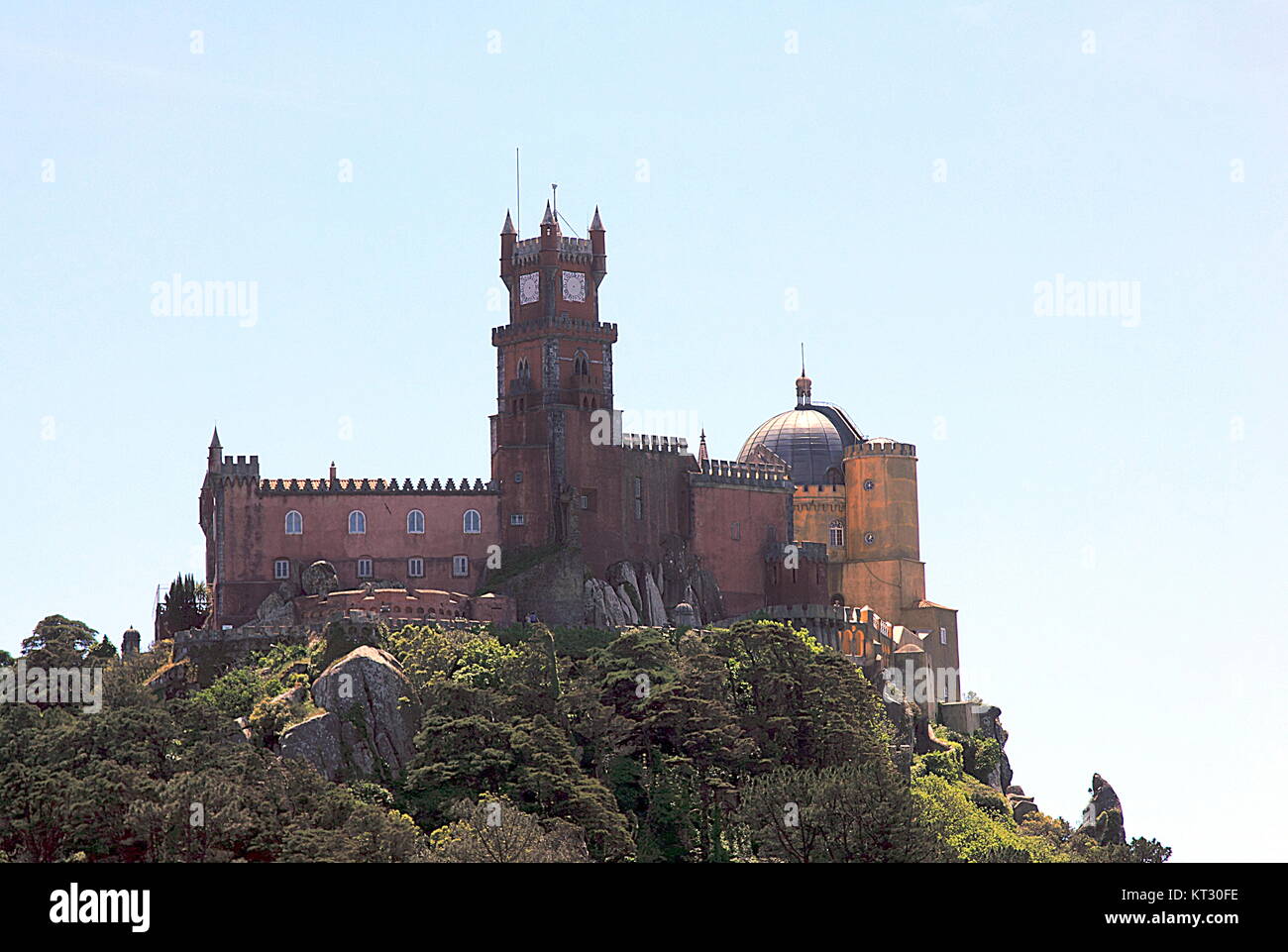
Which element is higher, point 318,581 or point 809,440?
point 809,440

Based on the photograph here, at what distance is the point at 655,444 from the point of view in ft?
376

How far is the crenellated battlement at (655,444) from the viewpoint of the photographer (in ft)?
373

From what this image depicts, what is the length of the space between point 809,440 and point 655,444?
22.5 metres

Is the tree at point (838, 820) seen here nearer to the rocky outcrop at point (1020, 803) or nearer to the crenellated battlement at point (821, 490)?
the rocky outcrop at point (1020, 803)

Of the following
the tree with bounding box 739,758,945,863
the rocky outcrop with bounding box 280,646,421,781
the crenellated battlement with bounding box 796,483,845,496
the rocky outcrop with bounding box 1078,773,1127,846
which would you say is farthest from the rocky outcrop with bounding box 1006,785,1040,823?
the rocky outcrop with bounding box 280,646,421,781

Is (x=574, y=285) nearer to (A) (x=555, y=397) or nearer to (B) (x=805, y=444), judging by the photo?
(A) (x=555, y=397)

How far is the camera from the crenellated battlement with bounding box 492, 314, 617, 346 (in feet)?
366

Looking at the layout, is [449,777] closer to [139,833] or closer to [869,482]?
[139,833]

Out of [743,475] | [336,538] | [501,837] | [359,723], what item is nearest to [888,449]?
[743,475]

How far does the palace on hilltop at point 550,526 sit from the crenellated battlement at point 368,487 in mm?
98

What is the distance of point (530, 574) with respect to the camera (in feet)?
352

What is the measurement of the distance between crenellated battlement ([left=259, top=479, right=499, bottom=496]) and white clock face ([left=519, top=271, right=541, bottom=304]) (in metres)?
10.1
